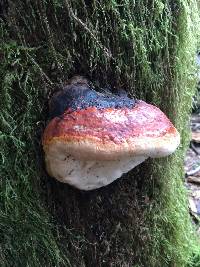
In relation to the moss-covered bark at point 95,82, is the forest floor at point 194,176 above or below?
below

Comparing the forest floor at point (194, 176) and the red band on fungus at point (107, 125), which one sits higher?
the red band on fungus at point (107, 125)

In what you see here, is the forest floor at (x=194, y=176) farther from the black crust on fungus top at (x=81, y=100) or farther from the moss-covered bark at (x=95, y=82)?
the black crust on fungus top at (x=81, y=100)

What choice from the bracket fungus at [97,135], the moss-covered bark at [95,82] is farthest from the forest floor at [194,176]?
the bracket fungus at [97,135]

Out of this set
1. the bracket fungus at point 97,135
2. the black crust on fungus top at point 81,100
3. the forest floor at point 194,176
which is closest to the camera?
the bracket fungus at point 97,135

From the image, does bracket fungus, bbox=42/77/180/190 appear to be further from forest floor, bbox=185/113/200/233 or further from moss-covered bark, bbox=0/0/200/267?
forest floor, bbox=185/113/200/233

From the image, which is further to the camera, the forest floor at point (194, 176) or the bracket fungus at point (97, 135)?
the forest floor at point (194, 176)

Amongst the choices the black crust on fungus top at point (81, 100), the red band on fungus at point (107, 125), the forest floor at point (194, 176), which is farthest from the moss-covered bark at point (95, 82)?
the forest floor at point (194, 176)

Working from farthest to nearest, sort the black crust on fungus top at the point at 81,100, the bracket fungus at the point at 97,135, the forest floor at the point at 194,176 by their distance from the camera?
1. the forest floor at the point at 194,176
2. the black crust on fungus top at the point at 81,100
3. the bracket fungus at the point at 97,135
